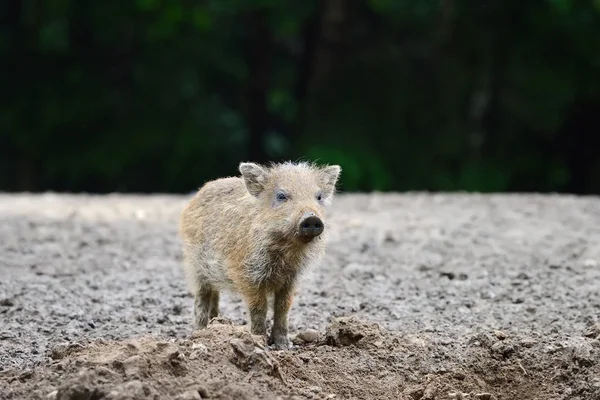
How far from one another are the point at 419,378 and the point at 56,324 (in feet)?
6.92

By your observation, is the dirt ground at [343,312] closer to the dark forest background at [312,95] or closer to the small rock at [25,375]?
the small rock at [25,375]

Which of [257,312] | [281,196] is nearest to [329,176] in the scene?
[281,196]

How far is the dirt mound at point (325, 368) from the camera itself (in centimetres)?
380

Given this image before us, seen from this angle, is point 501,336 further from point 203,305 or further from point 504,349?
point 203,305

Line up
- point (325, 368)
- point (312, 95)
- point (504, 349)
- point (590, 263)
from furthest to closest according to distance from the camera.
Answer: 1. point (312, 95)
2. point (590, 263)
3. point (504, 349)
4. point (325, 368)

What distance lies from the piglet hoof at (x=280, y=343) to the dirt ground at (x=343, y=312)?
110 millimetres

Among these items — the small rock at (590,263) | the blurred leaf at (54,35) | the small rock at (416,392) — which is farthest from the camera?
the blurred leaf at (54,35)

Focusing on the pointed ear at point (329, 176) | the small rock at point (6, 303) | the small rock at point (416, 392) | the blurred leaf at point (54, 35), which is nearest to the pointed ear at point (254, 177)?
the pointed ear at point (329, 176)

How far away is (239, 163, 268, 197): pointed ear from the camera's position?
522 cm

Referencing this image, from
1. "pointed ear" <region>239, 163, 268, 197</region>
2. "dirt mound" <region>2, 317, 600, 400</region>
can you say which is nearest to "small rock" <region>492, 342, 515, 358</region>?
"dirt mound" <region>2, 317, 600, 400</region>

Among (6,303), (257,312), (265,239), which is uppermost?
(265,239)

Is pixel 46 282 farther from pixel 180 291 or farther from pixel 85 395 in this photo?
pixel 85 395

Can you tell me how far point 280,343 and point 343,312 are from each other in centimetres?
97

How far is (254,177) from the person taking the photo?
17.2 ft
